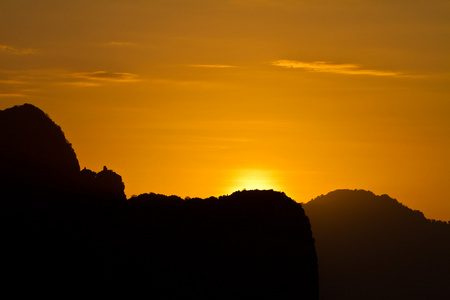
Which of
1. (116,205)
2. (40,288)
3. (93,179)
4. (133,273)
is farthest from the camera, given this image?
(93,179)

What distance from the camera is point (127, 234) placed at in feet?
303

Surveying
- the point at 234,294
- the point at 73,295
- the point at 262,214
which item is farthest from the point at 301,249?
the point at 73,295

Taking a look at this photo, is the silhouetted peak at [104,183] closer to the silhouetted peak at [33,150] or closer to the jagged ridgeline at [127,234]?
the jagged ridgeline at [127,234]

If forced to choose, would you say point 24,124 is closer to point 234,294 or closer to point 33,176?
point 33,176

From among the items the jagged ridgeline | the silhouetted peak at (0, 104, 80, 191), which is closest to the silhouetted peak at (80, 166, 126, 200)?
the jagged ridgeline

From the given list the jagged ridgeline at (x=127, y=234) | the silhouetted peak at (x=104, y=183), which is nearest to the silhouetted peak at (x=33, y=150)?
the jagged ridgeline at (x=127, y=234)

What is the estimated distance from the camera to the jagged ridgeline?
86375mm

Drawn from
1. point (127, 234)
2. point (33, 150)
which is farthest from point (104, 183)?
point (127, 234)

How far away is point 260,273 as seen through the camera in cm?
9625

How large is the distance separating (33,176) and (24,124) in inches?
387

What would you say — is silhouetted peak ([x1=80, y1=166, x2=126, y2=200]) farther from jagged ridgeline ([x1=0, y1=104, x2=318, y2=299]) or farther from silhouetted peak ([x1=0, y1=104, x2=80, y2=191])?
silhouetted peak ([x1=0, y1=104, x2=80, y2=191])

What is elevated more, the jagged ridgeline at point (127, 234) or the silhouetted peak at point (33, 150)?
the silhouetted peak at point (33, 150)

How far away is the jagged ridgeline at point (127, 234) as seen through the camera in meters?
86.4

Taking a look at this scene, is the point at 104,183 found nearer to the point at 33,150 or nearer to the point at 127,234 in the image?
the point at 33,150
